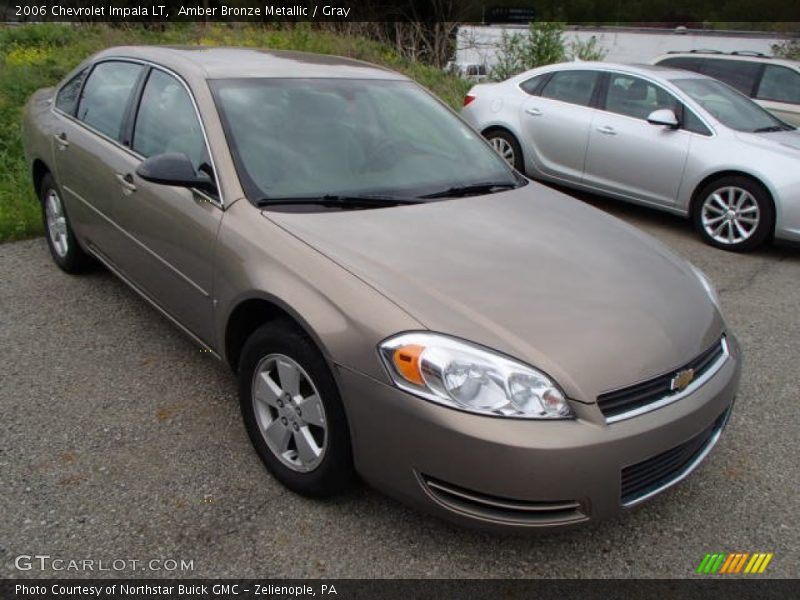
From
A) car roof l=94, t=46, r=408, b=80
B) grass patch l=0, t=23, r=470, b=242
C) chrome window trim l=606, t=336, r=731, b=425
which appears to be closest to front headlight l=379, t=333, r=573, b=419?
chrome window trim l=606, t=336, r=731, b=425

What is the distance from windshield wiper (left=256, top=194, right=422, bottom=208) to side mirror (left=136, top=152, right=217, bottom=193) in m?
0.29

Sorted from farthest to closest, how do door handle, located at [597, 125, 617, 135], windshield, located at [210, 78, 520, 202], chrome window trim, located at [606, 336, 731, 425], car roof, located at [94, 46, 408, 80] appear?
door handle, located at [597, 125, 617, 135] < car roof, located at [94, 46, 408, 80] < windshield, located at [210, 78, 520, 202] < chrome window trim, located at [606, 336, 731, 425]

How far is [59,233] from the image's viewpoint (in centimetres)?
464

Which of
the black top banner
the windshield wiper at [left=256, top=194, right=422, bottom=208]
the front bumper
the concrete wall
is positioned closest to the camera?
the front bumper

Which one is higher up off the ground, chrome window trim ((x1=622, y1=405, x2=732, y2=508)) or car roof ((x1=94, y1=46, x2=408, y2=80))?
car roof ((x1=94, y1=46, x2=408, y2=80))

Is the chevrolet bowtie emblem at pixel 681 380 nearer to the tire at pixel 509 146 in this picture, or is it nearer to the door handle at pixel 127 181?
the door handle at pixel 127 181

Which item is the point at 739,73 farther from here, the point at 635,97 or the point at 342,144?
the point at 342,144

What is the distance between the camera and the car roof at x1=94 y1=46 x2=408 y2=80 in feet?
10.8

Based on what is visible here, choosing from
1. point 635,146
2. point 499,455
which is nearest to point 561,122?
point 635,146

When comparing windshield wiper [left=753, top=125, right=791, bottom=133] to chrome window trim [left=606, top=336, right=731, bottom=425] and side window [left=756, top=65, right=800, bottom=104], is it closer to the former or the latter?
side window [left=756, top=65, right=800, bottom=104]

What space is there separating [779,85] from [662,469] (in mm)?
8421

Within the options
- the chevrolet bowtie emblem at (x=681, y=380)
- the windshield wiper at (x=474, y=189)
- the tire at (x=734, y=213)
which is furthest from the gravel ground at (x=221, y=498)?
the tire at (x=734, y=213)

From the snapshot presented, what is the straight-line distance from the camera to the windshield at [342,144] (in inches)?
115

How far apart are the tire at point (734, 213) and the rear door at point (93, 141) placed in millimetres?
4818
